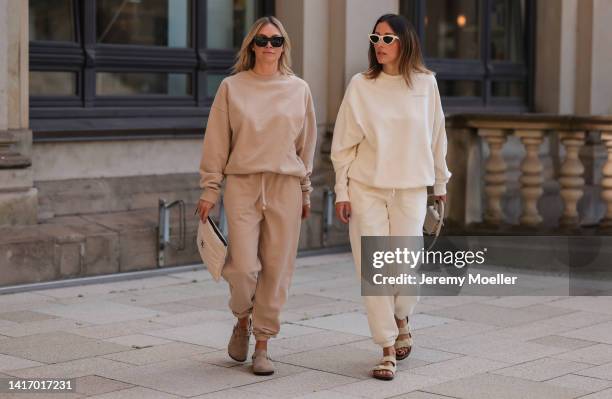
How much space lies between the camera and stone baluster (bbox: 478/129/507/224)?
12.0m

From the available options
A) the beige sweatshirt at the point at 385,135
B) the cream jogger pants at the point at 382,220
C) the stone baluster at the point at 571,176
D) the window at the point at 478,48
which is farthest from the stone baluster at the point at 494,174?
the cream jogger pants at the point at 382,220

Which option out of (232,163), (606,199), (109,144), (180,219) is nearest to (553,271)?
(606,199)

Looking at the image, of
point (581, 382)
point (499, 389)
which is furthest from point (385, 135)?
point (581, 382)

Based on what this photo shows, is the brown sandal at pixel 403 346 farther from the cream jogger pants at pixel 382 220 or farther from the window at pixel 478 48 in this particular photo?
the window at pixel 478 48

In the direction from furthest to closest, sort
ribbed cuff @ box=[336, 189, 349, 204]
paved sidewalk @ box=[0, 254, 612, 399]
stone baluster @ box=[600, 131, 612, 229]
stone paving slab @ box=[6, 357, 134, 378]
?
stone baluster @ box=[600, 131, 612, 229] → ribbed cuff @ box=[336, 189, 349, 204] → stone paving slab @ box=[6, 357, 134, 378] → paved sidewalk @ box=[0, 254, 612, 399]

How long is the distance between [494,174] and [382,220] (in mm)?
5069

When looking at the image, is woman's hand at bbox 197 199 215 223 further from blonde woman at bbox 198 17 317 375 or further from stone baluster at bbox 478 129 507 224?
stone baluster at bbox 478 129 507 224

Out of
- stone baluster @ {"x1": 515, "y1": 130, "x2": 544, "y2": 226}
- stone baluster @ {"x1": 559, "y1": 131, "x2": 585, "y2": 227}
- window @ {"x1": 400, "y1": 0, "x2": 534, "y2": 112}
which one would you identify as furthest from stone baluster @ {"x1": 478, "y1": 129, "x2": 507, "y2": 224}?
window @ {"x1": 400, "y1": 0, "x2": 534, "y2": 112}

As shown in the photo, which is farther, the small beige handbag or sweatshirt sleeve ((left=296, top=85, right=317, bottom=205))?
the small beige handbag

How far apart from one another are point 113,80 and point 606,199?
16.0 feet

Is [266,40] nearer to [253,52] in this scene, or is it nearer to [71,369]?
[253,52]

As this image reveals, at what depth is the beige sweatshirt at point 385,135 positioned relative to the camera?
7.18m

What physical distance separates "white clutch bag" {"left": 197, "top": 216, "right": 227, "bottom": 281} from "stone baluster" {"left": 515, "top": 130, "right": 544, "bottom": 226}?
5.48 m

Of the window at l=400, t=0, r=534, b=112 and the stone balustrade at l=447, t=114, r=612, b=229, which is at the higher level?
the window at l=400, t=0, r=534, b=112
